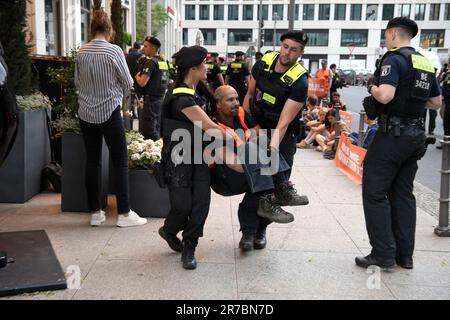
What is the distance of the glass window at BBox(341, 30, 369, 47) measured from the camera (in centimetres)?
7894

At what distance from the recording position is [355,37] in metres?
79.6

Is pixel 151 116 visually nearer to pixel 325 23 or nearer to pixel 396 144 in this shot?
pixel 396 144

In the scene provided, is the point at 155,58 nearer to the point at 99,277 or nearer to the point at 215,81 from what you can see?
the point at 215,81

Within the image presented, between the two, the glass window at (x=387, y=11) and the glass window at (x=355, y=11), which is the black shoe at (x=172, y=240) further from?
the glass window at (x=387, y=11)

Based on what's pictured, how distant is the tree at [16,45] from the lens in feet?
20.2

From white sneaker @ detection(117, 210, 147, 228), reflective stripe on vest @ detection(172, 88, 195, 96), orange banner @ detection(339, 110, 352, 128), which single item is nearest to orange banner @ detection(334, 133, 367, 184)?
orange banner @ detection(339, 110, 352, 128)

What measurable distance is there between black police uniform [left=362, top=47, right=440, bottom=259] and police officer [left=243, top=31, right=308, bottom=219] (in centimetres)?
64

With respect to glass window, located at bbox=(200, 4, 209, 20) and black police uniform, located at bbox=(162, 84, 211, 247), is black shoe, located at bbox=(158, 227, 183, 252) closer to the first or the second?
black police uniform, located at bbox=(162, 84, 211, 247)

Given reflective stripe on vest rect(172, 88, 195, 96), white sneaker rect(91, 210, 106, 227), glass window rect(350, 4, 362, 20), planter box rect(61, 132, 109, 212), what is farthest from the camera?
glass window rect(350, 4, 362, 20)

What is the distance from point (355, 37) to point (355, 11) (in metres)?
3.97

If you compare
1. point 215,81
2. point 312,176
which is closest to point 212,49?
point 215,81

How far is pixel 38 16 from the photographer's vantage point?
1028 centimetres
